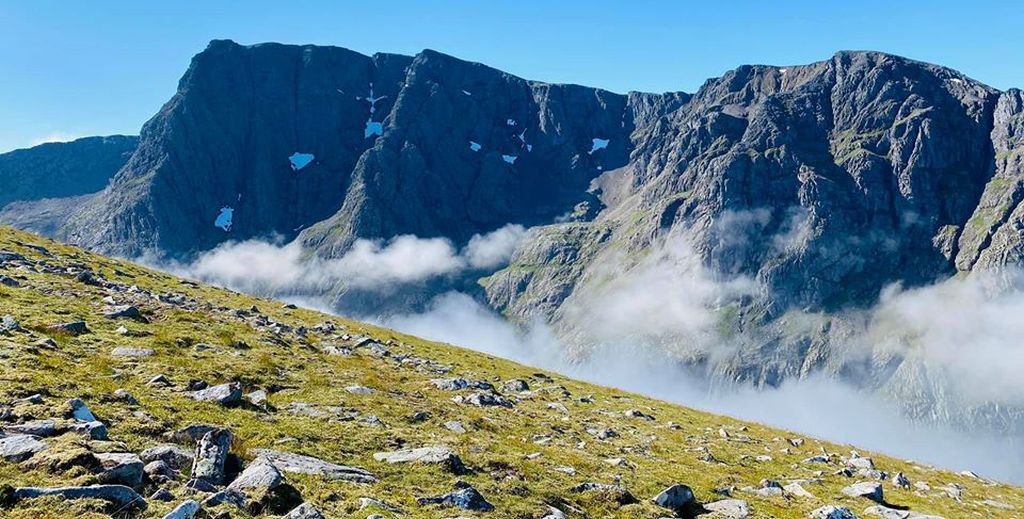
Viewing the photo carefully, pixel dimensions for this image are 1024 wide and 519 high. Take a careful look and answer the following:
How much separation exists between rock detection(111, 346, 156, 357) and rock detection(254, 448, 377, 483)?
12965mm

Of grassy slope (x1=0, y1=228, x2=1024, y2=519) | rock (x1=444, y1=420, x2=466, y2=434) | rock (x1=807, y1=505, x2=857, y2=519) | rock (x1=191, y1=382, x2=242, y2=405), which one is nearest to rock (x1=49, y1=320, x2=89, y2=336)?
grassy slope (x1=0, y1=228, x2=1024, y2=519)

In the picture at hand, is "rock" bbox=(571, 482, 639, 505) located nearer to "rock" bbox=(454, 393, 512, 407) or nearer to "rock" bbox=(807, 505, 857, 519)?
"rock" bbox=(807, 505, 857, 519)

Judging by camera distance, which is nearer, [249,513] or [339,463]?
[249,513]

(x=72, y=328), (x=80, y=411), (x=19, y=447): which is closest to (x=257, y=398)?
(x=80, y=411)

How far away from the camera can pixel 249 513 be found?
496 inches

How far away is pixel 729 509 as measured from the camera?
69.1ft

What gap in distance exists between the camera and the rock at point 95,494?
37.5ft

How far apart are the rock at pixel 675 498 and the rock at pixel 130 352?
21884 mm

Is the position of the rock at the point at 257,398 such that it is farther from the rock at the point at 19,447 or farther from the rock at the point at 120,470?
the rock at the point at 120,470

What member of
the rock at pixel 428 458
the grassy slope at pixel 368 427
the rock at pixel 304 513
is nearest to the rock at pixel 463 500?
the grassy slope at pixel 368 427

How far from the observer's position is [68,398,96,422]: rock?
635 inches

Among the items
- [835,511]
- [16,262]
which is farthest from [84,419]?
[16,262]

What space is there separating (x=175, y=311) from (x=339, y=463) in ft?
95.3

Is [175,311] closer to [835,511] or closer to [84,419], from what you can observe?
[84,419]
